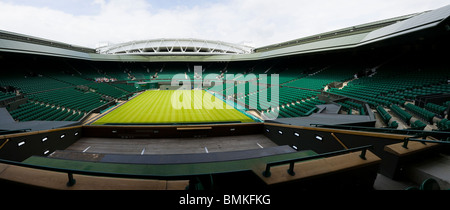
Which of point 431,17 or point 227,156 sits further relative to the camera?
point 431,17

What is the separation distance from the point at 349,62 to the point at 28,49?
43.5m

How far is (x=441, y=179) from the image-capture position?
8.46 feet

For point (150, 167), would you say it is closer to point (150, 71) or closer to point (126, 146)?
point (126, 146)

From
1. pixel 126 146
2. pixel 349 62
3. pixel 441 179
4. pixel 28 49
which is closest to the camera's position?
pixel 441 179
